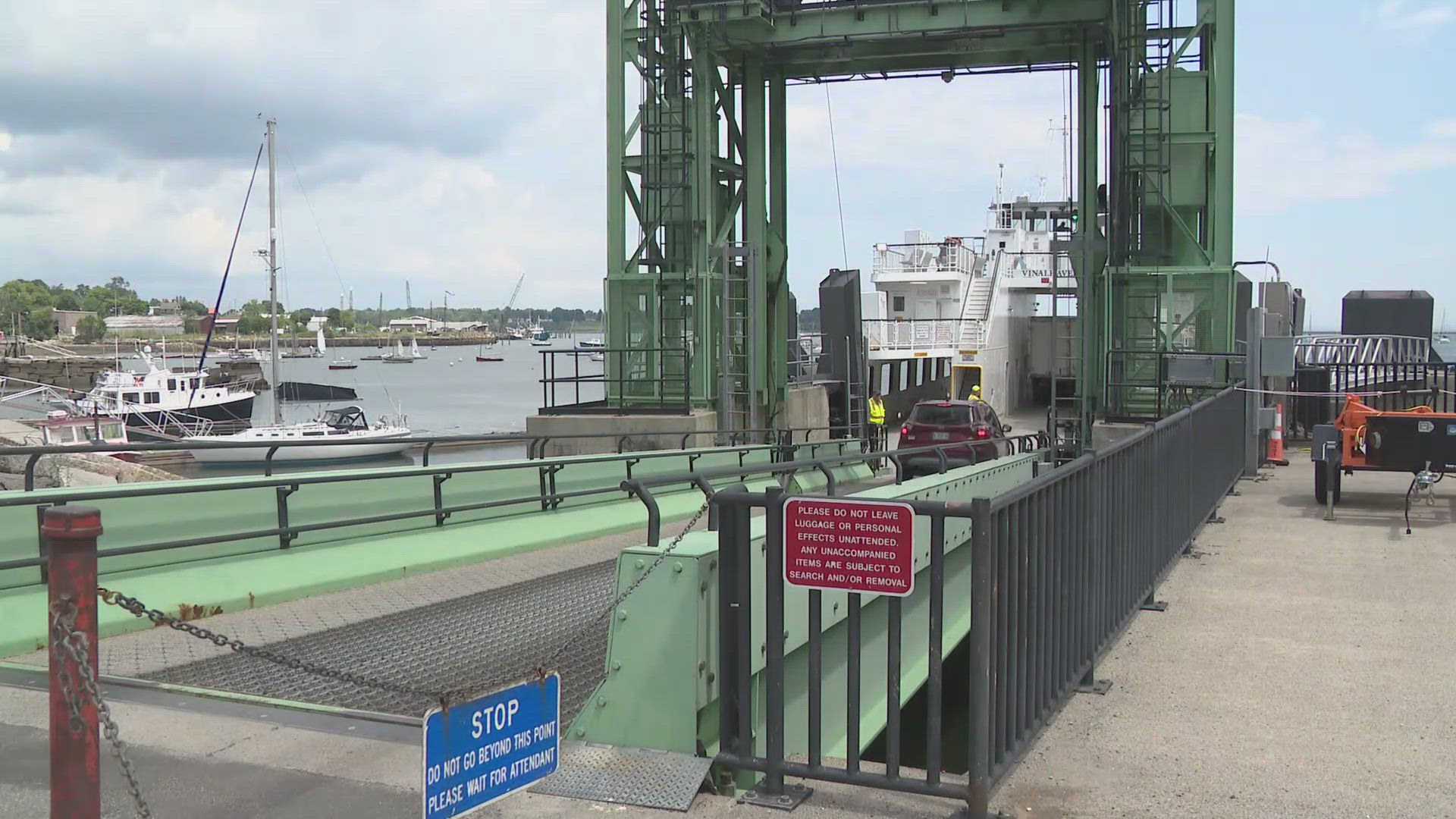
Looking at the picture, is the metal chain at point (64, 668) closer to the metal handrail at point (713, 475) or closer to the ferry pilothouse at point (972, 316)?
the metal handrail at point (713, 475)

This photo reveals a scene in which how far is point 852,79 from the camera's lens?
25281mm

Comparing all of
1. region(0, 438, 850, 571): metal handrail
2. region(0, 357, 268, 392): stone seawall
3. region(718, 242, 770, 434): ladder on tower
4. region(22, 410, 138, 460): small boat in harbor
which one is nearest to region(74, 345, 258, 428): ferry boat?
region(22, 410, 138, 460): small boat in harbor

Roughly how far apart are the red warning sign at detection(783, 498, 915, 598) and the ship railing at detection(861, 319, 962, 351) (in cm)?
4409

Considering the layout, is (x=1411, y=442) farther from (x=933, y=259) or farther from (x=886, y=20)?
(x=933, y=259)

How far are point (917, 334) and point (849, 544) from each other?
46.3 meters

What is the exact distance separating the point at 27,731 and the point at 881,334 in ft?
154

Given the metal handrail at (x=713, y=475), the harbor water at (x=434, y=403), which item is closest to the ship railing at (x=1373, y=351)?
the harbor water at (x=434, y=403)

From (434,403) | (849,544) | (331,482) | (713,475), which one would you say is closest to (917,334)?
(331,482)

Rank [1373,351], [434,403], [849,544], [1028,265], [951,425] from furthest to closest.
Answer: [434,403] < [1028,265] < [1373,351] < [951,425] < [849,544]

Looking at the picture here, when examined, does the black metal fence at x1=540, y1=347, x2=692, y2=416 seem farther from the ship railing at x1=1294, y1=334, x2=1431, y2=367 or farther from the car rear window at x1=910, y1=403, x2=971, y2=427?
the ship railing at x1=1294, y1=334, x2=1431, y2=367

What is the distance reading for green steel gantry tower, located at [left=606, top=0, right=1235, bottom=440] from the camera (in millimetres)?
21891

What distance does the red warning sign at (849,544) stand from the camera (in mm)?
4855

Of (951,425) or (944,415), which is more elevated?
(944,415)

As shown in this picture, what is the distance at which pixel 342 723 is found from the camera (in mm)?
6145
